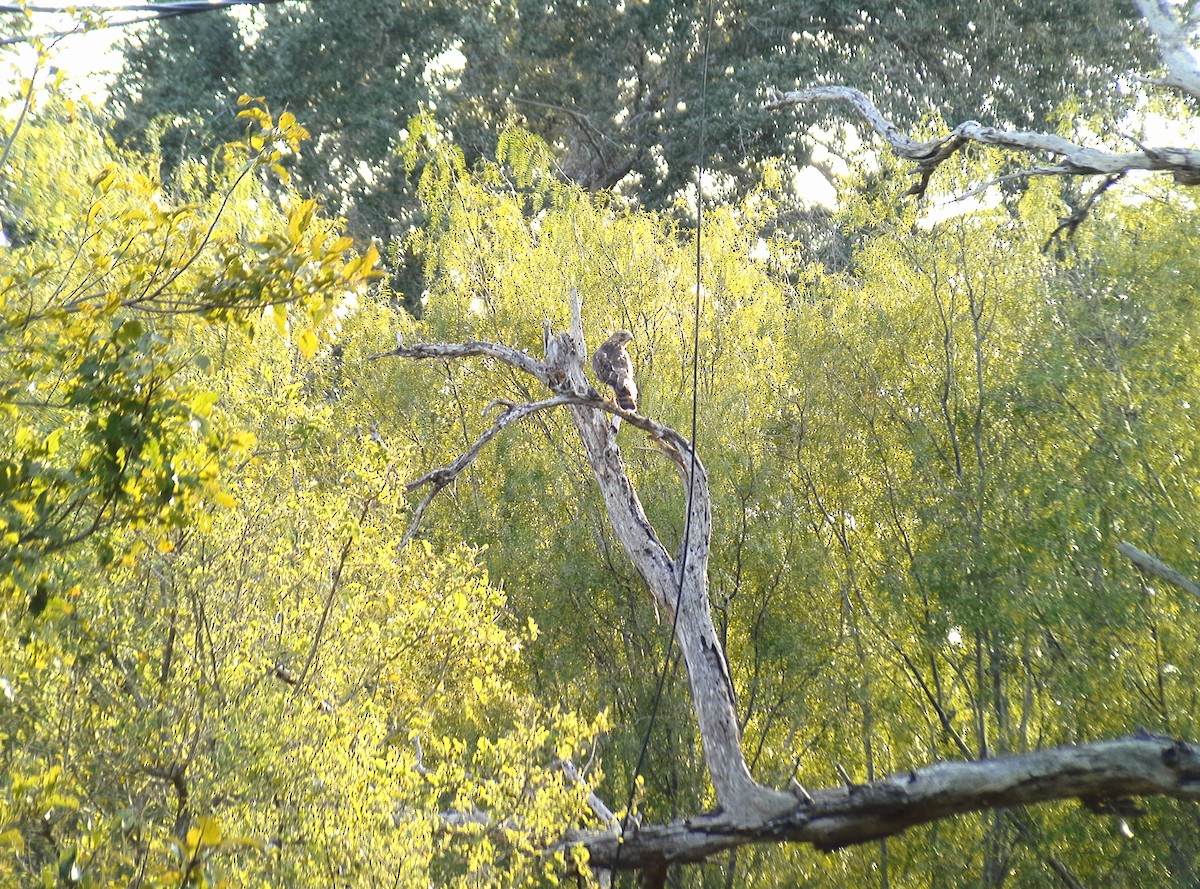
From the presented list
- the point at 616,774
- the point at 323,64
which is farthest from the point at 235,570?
the point at 323,64

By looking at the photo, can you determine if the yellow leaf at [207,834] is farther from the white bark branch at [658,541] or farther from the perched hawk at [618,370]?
the perched hawk at [618,370]

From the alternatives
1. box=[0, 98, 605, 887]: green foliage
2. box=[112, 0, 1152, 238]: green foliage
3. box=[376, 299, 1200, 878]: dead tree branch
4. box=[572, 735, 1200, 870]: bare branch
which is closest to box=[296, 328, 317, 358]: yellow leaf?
box=[0, 98, 605, 887]: green foliage

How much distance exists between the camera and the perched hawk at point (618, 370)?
8.51 meters

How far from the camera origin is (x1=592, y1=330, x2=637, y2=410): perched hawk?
27.9ft

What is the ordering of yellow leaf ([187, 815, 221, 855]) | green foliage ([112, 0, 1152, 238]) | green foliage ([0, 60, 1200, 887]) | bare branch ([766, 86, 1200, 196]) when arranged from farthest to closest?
green foliage ([112, 0, 1152, 238]), bare branch ([766, 86, 1200, 196]), green foliage ([0, 60, 1200, 887]), yellow leaf ([187, 815, 221, 855])

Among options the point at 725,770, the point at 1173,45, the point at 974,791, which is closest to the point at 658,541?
the point at 725,770

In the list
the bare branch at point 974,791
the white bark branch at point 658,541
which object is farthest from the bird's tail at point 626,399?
the bare branch at point 974,791

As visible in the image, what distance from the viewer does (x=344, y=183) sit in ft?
68.4

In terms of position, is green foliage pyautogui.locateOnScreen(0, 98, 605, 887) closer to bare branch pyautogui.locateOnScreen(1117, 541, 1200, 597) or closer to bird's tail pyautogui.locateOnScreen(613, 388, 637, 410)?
bird's tail pyautogui.locateOnScreen(613, 388, 637, 410)

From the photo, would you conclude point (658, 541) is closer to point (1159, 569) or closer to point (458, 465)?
point (458, 465)

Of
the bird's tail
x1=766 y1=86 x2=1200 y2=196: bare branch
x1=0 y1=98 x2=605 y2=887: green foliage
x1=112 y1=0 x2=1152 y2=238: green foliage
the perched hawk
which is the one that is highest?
x1=112 y1=0 x2=1152 y2=238: green foliage

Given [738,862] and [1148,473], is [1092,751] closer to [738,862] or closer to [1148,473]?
[1148,473]

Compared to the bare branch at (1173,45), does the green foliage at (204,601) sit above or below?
below

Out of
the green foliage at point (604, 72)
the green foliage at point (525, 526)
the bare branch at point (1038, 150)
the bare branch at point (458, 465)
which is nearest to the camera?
the green foliage at point (525, 526)
